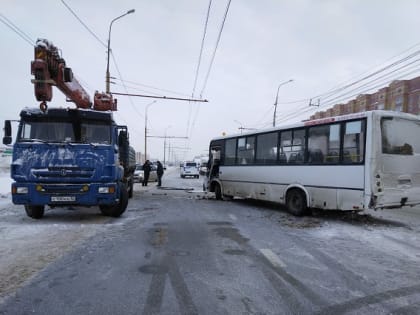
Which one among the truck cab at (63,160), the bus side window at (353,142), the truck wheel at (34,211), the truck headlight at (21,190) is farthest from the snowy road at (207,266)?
the bus side window at (353,142)

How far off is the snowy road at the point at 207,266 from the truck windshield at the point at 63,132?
216 centimetres

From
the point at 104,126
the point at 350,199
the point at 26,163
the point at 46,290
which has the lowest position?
the point at 46,290

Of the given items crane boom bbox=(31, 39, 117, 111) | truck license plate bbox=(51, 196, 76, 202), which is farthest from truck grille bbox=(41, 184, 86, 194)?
crane boom bbox=(31, 39, 117, 111)

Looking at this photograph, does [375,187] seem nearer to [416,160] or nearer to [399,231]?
[399,231]

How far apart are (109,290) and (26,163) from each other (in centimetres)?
545

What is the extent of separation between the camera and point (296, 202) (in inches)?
413

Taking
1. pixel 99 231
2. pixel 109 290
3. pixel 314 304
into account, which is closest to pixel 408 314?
pixel 314 304

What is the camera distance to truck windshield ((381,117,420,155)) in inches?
332

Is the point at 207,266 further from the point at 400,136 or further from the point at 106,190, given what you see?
the point at 400,136

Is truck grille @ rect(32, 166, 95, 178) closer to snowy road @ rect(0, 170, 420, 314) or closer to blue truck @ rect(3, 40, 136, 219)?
blue truck @ rect(3, 40, 136, 219)

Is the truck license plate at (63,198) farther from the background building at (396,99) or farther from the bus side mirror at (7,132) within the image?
the background building at (396,99)

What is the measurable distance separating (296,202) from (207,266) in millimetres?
6019

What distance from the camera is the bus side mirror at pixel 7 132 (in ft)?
28.4

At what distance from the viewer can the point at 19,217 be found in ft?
30.3
